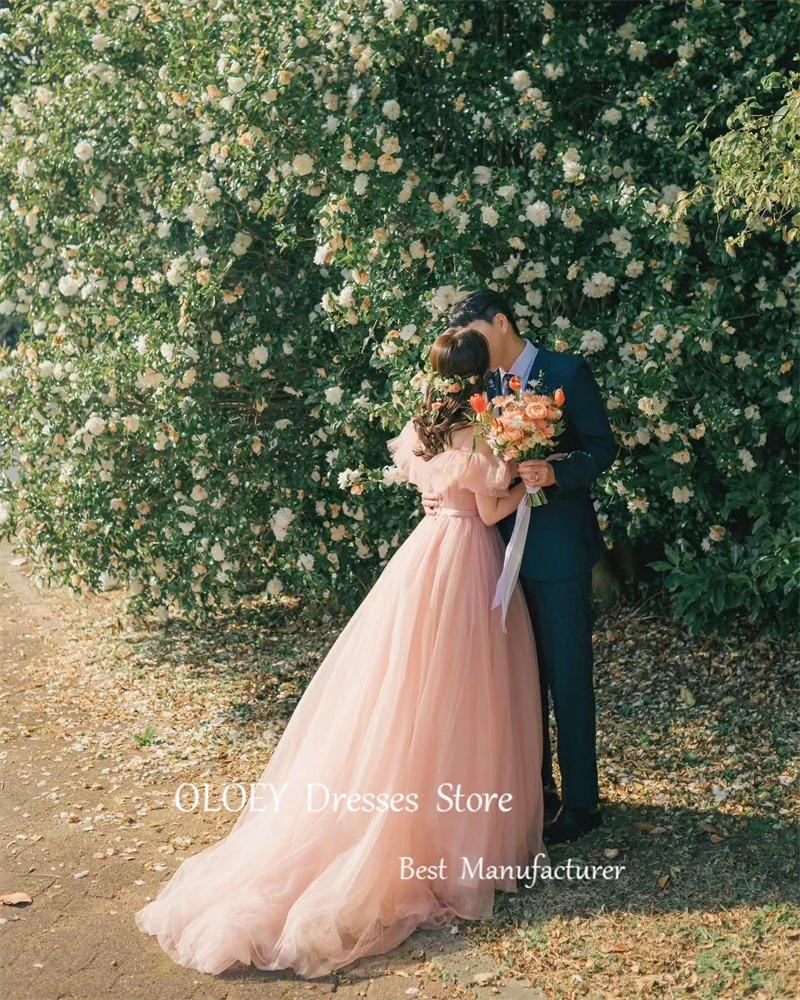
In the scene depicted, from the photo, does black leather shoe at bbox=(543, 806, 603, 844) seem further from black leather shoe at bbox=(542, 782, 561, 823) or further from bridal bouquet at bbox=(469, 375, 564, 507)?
bridal bouquet at bbox=(469, 375, 564, 507)

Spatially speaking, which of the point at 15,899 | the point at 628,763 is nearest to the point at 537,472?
the point at 628,763

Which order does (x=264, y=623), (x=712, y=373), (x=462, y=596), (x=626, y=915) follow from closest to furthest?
(x=626, y=915), (x=462, y=596), (x=712, y=373), (x=264, y=623)

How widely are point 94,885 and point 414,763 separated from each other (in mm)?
1277

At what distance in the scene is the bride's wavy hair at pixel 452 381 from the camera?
12.4 ft

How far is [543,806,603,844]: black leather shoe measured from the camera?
13.1 ft

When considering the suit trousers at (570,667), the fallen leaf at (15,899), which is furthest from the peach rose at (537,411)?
the fallen leaf at (15,899)

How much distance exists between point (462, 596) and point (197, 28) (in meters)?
3.46

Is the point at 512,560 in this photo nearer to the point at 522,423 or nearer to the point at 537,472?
the point at 537,472

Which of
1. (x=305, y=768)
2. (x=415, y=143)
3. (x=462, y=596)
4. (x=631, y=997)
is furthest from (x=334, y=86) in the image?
(x=631, y=997)

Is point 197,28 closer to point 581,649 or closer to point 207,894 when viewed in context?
point 581,649

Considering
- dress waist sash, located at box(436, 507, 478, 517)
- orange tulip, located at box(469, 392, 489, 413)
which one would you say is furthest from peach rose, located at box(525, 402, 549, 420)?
dress waist sash, located at box(436, 507, 478, 517)

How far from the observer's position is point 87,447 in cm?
599

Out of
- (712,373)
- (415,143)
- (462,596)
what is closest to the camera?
(462,596)

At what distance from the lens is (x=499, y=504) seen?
12.6 ft
